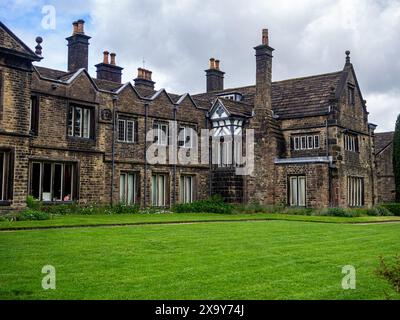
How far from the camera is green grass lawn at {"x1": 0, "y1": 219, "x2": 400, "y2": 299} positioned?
23.5 feet

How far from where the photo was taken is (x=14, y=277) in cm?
790

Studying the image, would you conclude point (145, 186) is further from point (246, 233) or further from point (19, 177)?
point (246, 233)

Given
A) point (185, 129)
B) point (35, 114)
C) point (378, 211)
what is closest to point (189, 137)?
point (185, 129)

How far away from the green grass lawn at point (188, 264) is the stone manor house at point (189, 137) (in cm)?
1079

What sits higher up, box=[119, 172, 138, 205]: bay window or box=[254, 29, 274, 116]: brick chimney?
box=[254, 29, 274, 116]: brick chimney

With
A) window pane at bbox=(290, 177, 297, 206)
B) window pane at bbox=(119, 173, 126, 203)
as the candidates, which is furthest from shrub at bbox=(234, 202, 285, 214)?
window pane at bbox=(119, 173, 126, 203)

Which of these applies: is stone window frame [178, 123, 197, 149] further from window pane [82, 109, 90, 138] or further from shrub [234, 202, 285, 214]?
window pane [82, 109, 90, 138]

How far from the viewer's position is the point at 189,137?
31359 mm

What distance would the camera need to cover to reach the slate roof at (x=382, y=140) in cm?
4669

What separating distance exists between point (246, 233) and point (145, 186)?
14.0 m

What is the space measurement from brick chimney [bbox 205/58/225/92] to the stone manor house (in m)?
4.82

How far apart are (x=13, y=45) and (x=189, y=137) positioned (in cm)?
1318
